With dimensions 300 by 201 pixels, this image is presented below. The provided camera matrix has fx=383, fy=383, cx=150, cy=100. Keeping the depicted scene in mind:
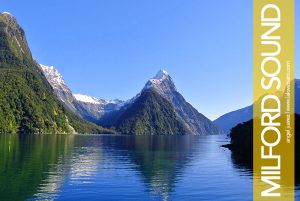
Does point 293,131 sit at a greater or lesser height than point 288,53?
lesser

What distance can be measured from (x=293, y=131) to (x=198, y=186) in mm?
82736

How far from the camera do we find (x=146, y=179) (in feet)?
264

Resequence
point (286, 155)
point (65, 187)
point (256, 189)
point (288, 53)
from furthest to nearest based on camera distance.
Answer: point (286, 155), point (288, 53), point (256, 189), point (65, 187)

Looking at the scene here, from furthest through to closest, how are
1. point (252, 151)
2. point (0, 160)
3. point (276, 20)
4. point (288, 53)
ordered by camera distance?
point (252, 151), point (0, 160), point (288, 53), point (276, 20)

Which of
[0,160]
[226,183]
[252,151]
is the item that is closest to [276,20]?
[226,183]

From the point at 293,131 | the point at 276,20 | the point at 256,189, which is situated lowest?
the point at 256,189

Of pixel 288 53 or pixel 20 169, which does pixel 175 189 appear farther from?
pixel 288 53

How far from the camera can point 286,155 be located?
13062 cm

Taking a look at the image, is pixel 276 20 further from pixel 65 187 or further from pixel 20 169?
pixel 20 169

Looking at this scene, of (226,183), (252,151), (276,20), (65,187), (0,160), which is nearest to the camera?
(276,20)

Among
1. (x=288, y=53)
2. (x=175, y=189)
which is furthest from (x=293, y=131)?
(x=175, y=189)

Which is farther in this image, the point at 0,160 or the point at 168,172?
the point at 0,160

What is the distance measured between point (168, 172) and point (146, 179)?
15196 millimetres

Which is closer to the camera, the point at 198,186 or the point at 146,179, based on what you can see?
the point at 198,186
